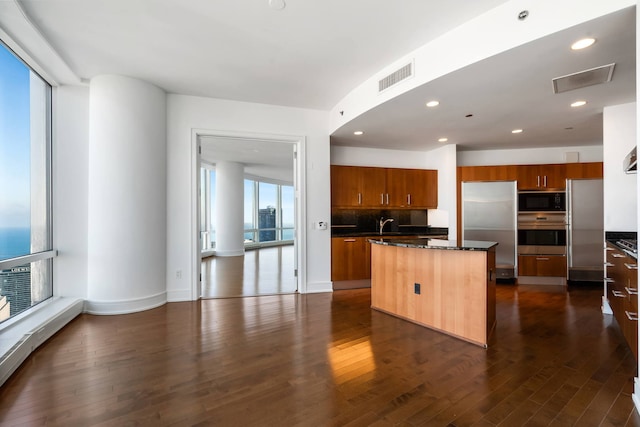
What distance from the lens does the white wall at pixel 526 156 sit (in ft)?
19.3

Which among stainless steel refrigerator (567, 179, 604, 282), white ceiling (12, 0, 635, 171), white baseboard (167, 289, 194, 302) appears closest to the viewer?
white ceiling (12, 0, 635, 171)

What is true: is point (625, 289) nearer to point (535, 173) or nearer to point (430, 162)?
point (535, 173)

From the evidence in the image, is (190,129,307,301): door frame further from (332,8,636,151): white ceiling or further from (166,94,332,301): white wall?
(332,8,636,151): white ceiling

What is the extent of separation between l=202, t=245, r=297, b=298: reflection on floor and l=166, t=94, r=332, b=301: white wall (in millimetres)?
543

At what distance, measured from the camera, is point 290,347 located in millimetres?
2896

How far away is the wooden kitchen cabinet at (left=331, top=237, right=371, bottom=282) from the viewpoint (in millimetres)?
5250

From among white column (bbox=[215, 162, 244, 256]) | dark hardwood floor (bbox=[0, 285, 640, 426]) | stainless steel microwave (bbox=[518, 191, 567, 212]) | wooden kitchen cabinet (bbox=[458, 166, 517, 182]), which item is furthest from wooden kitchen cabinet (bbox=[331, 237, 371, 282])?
white column (bbox=[215, 162, 244, 256])

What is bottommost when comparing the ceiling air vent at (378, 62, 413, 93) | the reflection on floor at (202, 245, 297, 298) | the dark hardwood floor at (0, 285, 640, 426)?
the reflection on floor at (202, 245, 297, 298)

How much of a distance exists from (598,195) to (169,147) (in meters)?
6.95

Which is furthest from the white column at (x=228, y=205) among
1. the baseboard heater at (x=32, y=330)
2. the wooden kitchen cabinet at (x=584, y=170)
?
the wooden kitchen cabinet at (x=584, y=170)

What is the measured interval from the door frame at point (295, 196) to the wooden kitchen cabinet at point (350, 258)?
54 cm

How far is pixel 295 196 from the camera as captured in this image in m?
5.09

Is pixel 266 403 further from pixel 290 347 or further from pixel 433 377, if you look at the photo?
pixel 433 377

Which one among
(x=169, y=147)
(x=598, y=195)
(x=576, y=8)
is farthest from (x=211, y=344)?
(x=598, y=195)
